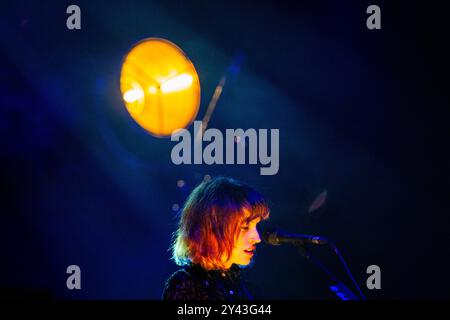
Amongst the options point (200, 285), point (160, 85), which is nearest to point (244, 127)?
point (160, 85)

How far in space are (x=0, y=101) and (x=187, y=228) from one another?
2.11 meters

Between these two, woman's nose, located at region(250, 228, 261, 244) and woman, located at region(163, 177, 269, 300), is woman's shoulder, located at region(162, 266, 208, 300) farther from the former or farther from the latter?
woman's nose, located at region(250, 228, 261, 244)

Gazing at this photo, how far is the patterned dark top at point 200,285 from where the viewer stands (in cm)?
208

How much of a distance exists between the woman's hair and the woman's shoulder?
11 cm

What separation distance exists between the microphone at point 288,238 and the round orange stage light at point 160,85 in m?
1.54

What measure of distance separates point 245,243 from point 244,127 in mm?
1475

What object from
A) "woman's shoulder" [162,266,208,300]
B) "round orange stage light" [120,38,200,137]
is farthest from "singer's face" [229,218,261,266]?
"round orange stage light" [120,38,200,137]

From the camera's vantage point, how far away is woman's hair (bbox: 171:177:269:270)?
2.22 metres

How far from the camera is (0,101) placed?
3686 mm

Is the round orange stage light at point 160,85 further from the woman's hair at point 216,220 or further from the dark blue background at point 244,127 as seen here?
the woman's hair at point 216,220

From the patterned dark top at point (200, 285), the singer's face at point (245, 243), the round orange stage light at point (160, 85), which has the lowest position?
the patterned dark top at point (200, 285)

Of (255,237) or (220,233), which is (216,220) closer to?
(220,233)

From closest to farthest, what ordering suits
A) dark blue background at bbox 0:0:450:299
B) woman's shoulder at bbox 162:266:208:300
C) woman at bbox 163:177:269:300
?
woman's shoulder at bbox 162:266:208:300
woman at bbox 163:177:269:300
dark blue background at bbox 0:0:450:299

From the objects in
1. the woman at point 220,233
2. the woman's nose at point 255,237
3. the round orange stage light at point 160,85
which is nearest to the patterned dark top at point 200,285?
the woman at point 220,233
